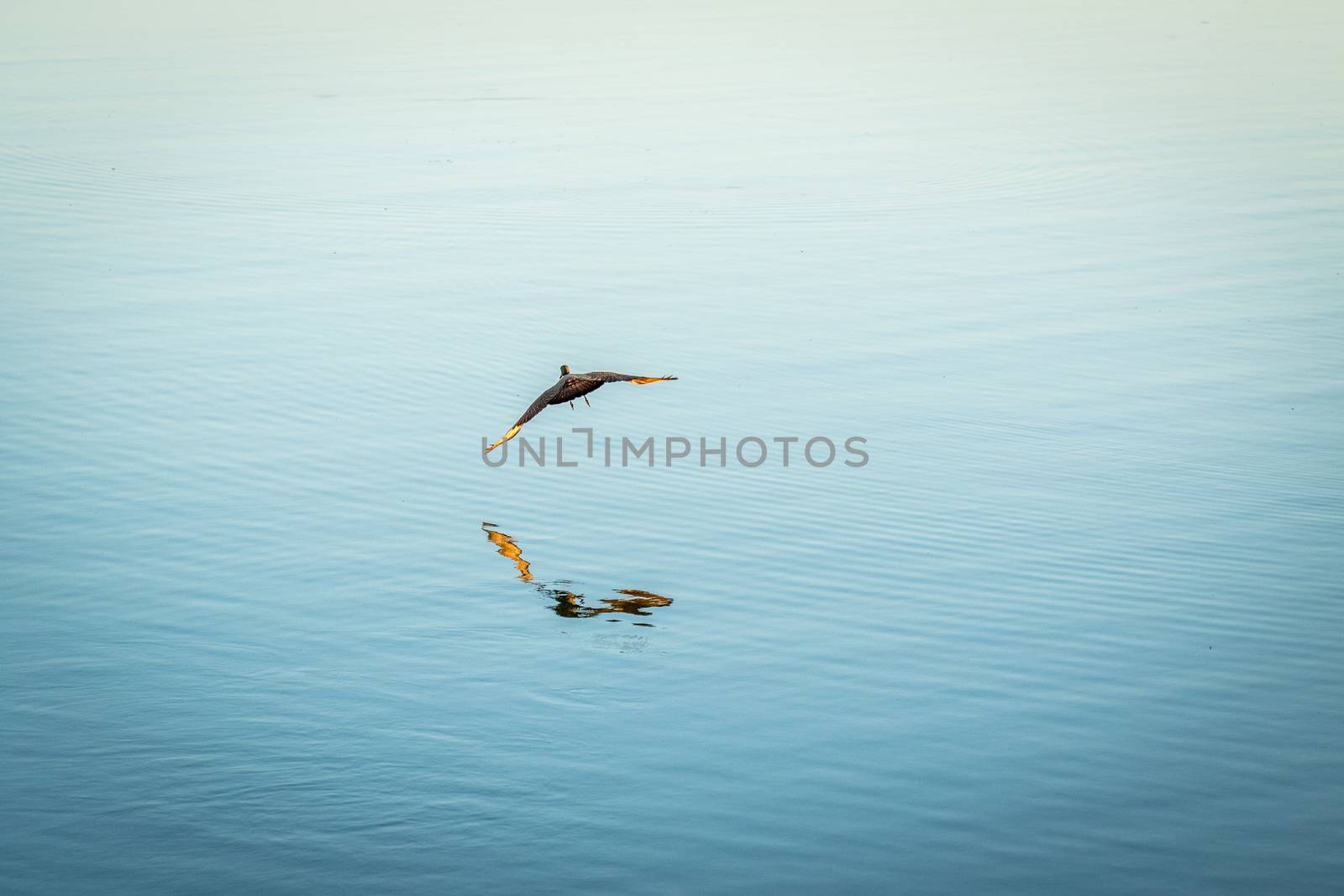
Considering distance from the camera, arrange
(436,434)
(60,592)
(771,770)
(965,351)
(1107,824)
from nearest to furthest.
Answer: (1107,824) → (771,770) → (60,592) → (436,434) → (965,351)

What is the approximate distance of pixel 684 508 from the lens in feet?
73.1

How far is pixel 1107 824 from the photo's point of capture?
48.3ft

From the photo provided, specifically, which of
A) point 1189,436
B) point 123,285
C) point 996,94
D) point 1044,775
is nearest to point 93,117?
point 123,285

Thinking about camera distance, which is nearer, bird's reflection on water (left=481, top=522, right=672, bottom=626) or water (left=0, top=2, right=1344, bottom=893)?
water (left=0, top=2, right=1344, bottom=893)

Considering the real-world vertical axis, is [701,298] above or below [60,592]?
above

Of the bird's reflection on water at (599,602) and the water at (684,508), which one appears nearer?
the water at (684,508)

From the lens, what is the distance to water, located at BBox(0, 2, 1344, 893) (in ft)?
50.1

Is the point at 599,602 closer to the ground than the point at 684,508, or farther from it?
closer to the ground

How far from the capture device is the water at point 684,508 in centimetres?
1527

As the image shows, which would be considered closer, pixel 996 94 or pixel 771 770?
pixel 771 770

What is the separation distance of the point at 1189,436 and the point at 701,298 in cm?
1086

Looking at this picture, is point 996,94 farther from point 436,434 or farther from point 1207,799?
point 1207,799

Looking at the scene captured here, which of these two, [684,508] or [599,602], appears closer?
[599,602]

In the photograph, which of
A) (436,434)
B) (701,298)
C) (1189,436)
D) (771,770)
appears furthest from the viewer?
(701,298)
